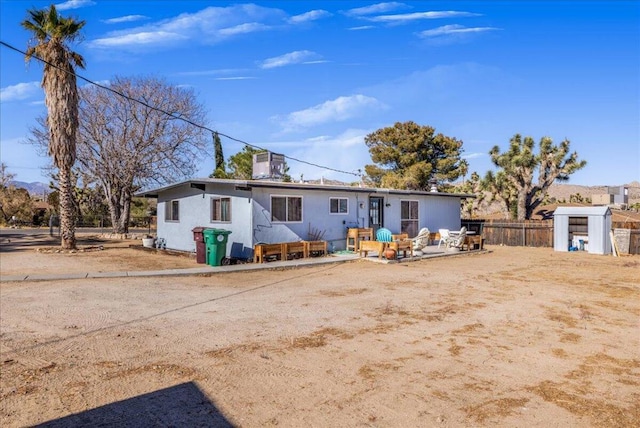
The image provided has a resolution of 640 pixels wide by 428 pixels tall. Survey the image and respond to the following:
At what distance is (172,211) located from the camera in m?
19.2

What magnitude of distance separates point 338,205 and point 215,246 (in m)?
5.89

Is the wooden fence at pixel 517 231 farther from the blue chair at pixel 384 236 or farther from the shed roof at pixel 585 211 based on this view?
the blue chair at pixel 384 236

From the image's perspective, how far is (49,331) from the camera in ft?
21.2

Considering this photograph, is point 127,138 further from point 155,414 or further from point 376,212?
point 155,414

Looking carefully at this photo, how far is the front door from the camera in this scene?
798 inches

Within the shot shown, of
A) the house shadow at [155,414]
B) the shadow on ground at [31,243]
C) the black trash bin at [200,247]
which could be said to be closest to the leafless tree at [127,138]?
the shadow on ground at [31,243]

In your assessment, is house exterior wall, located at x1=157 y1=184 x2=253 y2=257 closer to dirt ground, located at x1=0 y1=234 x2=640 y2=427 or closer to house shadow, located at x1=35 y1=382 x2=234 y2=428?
dirt ground, located at x1=0 y1=234 x2=640 y2=427

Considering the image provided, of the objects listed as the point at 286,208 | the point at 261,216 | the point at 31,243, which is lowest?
the point at 31,243

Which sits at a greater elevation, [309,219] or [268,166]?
[268,166]

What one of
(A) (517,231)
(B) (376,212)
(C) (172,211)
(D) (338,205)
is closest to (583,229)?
(A) (517,231)

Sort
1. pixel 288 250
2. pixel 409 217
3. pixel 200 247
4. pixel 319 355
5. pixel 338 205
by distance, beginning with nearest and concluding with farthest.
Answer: pixel 319 355 < pixel 200 247 < pixel 288 250 < pixel 338 205 < pixel 409 217

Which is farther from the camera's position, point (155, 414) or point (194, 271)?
point (194, 271)

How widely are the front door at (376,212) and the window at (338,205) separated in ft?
7.24

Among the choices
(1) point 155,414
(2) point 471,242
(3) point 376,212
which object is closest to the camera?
(1) point 155,414
